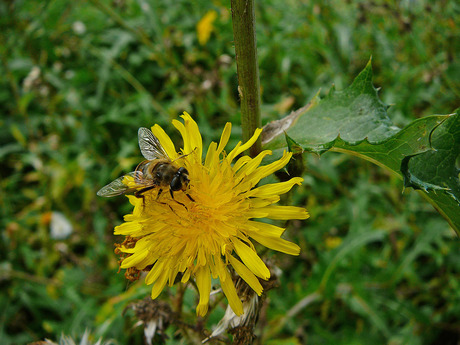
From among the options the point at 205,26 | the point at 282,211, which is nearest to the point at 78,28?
the point at 205,26

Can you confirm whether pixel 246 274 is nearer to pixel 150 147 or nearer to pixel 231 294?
pixel 231 294

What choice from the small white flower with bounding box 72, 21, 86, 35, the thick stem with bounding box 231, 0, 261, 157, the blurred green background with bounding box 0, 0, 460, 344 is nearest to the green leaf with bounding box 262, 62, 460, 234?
the thick stem with bounding box 231, 0, 261, 157

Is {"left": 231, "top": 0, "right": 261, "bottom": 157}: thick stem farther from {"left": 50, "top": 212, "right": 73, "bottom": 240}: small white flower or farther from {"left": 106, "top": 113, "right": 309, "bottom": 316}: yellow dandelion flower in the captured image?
{"left": 50, "top": 212, "right": 73, "bottom": 240}: small white flower

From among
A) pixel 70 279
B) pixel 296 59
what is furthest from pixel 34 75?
pixel 296 59

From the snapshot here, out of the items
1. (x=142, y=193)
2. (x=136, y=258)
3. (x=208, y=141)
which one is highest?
(x=142, y=193)

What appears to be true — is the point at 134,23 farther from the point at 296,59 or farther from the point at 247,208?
the point at 247,208

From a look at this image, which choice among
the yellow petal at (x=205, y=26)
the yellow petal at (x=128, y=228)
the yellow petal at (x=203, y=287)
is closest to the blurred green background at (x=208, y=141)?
the yellow petal at (x=205, y=26)

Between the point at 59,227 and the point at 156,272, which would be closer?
the point at 156,272
